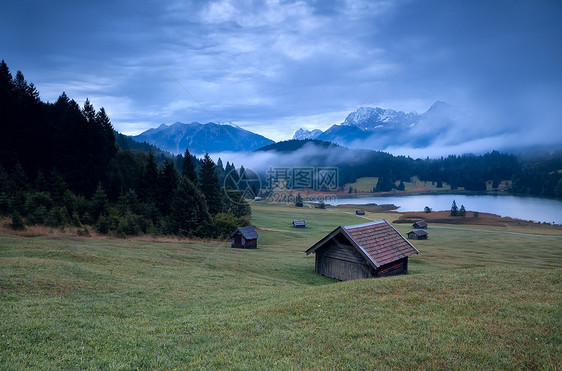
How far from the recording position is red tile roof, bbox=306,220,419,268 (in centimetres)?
2397

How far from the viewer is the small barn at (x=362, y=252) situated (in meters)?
24.0

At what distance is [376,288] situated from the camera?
1455 cm

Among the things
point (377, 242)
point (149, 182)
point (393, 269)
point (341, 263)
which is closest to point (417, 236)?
point (393, 269)

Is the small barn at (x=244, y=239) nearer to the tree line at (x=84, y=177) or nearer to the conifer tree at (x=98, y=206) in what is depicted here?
the tree line at (x=84, y=177)

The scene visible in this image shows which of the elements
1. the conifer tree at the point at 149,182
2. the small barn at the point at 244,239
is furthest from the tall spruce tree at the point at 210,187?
the small barn at the point at 244,239

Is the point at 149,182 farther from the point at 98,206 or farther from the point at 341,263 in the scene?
the point at 341,263

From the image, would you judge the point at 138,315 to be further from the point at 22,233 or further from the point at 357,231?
the point at 22,233

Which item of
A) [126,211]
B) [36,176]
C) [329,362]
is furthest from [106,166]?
[329,362]

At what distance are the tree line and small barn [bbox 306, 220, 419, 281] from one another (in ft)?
88.9

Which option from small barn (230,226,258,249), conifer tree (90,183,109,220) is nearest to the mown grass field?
conifer tree (90,183,109,220)

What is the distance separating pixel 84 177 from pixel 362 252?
48.4 m

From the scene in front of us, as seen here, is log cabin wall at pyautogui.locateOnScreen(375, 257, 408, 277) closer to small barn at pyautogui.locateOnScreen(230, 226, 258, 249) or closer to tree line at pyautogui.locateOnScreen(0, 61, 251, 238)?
small barn at pyautogui.locateOnScreen(230, 226, 258, 249)

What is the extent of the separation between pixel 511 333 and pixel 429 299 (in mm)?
3636

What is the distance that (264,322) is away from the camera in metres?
10.6
